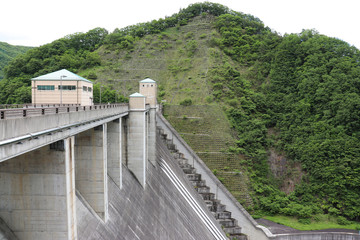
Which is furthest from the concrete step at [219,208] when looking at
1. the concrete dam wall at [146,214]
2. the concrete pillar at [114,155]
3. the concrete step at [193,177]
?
the concrete pillar at [114,155]

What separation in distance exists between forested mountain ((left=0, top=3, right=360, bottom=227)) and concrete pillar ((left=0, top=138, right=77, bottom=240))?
75.5 feet

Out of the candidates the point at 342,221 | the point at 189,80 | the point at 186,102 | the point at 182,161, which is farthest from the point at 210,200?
the point at 189,80

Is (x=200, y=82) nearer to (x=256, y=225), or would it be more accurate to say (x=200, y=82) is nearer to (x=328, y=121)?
(x=328, y=121)

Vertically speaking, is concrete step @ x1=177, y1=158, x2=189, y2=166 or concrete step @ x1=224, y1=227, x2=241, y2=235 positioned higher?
concrete step @ x1=177, y1=158, x2=189, y2=166

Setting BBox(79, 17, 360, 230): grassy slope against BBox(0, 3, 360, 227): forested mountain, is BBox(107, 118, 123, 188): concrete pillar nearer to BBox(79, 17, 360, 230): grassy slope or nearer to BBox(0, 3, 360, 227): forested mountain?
BBox(79, 17, 360, 230): grassy slope

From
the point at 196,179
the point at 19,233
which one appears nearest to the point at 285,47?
the point at 196,179

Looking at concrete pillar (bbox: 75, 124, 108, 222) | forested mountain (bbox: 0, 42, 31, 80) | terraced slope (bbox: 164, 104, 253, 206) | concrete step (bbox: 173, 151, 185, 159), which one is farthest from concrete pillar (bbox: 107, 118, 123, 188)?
forested mountain (bbox: 0, 42, 31, 80)

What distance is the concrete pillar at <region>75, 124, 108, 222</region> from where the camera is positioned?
10203 mm

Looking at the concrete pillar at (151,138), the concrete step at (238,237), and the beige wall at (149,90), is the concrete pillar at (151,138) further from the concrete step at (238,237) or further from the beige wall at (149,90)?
the concrete step at (238,237)

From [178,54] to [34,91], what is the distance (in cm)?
3927

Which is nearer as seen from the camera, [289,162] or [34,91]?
[34,91]

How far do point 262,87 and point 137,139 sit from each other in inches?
1176

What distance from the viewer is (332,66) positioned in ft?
121

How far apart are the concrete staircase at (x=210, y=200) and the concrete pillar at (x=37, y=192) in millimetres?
19318
